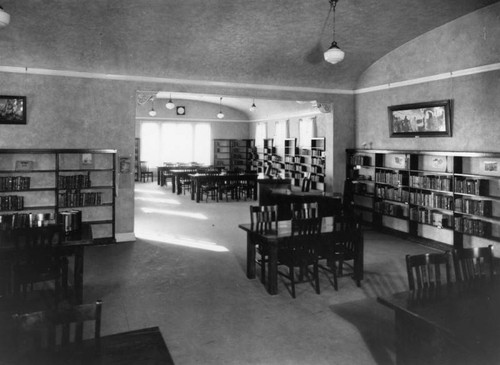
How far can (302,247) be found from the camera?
17.3 feet

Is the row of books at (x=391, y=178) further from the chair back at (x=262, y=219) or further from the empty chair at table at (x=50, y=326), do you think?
the empty chair at table at (x=50, y=326)

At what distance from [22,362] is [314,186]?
39.1ft

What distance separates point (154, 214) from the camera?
1104cm

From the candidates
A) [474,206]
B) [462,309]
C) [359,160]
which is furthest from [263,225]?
[359,160]

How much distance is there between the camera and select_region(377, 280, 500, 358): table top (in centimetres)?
238

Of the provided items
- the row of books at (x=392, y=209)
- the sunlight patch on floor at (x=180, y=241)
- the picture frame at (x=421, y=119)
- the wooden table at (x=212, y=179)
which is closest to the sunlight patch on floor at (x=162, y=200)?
the wooden table at (x=212, y=179)

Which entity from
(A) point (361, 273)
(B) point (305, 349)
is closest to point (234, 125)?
(A) point (361, 273)

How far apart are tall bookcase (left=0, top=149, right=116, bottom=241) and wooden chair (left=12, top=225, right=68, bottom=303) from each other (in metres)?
3.63

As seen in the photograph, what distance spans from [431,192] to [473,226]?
1.28 meters

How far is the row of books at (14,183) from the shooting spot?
726 cm

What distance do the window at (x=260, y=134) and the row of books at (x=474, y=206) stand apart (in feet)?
37.7

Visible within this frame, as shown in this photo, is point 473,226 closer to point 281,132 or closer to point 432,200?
point 432,200

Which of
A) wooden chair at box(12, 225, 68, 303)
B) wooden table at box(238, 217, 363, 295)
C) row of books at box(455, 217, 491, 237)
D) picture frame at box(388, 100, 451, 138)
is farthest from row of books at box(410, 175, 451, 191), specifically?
wooden chair at box(12, 225, 68, 303)

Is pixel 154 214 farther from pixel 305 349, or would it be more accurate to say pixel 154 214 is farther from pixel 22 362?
pixel 22 362
